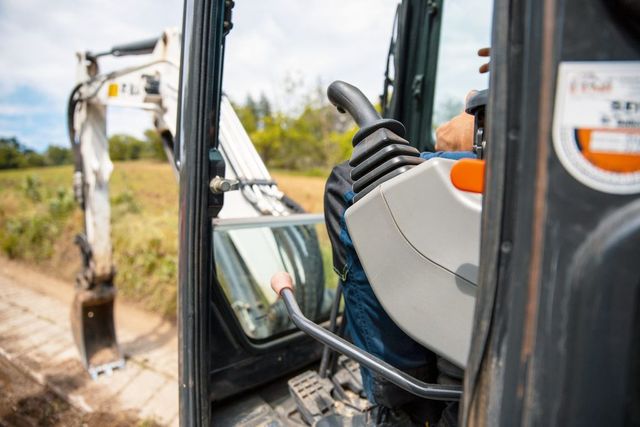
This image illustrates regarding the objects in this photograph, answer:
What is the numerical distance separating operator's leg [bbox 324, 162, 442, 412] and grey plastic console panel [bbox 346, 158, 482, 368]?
0.16m

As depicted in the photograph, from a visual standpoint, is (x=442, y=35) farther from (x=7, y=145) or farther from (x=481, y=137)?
(x=7, y=145)

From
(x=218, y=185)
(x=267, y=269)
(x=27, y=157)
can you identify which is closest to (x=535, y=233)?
(x=218, y=185)

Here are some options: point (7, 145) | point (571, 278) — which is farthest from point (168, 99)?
point (7, 145)

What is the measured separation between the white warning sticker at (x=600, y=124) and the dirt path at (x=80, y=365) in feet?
9.48

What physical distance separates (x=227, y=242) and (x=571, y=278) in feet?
5.27

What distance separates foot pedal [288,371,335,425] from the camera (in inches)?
61.0

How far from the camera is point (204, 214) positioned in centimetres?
124

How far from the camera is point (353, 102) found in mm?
1090

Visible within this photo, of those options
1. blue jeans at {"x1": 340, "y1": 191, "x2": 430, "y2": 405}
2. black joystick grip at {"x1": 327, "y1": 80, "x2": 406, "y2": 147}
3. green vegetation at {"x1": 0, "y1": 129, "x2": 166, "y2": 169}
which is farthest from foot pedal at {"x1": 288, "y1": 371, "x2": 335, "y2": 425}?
green vegetation at {"x1": 0, "y1": 129, "x2": 166, "y2": 169}

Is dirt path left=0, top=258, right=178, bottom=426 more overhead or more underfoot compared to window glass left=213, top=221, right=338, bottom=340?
more underfoot

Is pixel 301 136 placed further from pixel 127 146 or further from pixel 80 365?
pixel 80 365

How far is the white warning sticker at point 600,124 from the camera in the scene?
0.56 metres

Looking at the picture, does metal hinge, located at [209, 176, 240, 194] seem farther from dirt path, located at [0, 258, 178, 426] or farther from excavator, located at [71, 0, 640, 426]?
dirt path, located at [0, 258, 178, 426]

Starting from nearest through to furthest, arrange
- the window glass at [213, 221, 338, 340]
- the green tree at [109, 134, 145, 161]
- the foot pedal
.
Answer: the foot pedal, the window glass at [213, 221, 338, 340], the green tree at [109, 134, 145, 161]
